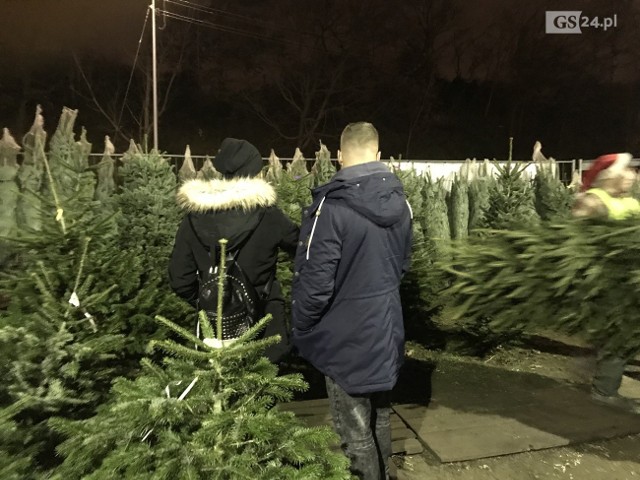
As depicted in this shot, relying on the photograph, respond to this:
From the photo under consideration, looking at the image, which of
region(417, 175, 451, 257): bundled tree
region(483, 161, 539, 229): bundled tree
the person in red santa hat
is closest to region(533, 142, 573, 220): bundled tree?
region(417, 175, 451, 257): bundled tree

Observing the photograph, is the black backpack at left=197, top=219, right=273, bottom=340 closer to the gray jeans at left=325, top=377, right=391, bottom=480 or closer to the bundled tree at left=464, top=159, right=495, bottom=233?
the gray jeans at left=325, top=377, right=391, bottom=480

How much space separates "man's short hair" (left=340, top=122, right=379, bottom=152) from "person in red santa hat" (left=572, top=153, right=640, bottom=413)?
140 centimetres

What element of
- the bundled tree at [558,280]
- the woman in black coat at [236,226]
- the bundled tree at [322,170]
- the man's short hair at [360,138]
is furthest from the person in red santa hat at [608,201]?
the bundled tree at [322,170]

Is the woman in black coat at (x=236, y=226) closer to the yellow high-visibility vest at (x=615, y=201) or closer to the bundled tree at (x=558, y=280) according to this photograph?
the bundled tree at (x=558, y=280)

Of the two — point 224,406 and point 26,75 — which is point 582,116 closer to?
point 26,75

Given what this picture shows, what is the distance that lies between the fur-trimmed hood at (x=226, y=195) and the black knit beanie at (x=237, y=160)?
5 centimetres

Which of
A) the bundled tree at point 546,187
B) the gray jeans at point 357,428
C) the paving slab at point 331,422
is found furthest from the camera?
the bundled tree at point 546,187

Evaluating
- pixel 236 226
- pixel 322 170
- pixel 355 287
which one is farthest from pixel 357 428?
pixel 322 170

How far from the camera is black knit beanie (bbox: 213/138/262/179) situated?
2.97 meters

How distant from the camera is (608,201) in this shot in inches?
156

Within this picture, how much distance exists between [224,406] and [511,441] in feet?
8.69

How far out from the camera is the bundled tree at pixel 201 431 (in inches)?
76.0

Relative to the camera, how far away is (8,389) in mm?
2533

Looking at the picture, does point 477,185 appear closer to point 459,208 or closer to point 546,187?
point 459,208
